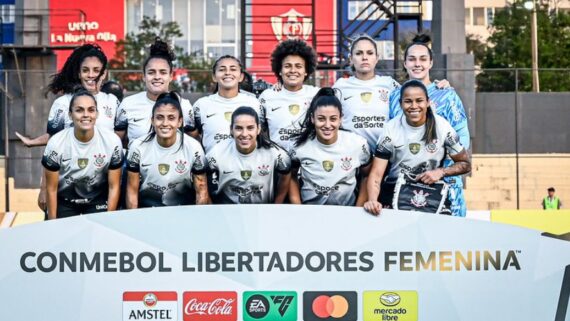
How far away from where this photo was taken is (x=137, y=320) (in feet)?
27.6

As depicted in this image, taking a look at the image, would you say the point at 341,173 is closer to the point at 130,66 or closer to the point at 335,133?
the point at 335,133

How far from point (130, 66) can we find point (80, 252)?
1121 inches

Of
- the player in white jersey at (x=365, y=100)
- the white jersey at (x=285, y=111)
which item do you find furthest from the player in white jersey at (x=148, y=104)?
the player in white jersey at (x=365, y=100)

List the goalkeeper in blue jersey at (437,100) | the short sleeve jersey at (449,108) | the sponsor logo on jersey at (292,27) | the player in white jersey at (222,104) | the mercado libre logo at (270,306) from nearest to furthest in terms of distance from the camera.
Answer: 1. the mercado libre logo at (270,306)
2. the goalkeeper in blue jersey at (437,100)
3. the player in white jersey at (222,104)
4. the short sleeve jersey at (449,108)
5. the sponsor logo on jersey at (292,27)

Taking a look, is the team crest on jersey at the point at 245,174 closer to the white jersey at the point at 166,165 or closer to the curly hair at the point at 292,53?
the white jersey at the point at 166,165

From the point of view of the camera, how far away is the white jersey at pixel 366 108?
10195 mm

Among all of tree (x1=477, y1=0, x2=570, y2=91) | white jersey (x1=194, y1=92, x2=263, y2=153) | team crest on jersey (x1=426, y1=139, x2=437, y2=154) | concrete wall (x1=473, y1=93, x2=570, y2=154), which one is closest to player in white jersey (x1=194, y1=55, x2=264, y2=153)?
white jersey (x1=194, y1=92, x2=263, y2=153)

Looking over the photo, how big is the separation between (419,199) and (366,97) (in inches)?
49.0

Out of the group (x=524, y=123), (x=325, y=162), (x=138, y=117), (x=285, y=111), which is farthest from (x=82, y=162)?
(x=524, y=123)

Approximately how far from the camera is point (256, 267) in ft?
27.6

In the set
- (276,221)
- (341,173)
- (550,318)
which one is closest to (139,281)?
(276,221)

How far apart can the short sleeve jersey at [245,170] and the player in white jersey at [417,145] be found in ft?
2.32

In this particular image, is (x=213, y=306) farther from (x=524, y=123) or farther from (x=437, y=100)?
(x=524, y=123)

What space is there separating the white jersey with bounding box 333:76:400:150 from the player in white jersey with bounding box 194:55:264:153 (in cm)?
71
